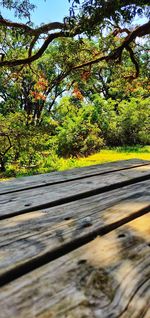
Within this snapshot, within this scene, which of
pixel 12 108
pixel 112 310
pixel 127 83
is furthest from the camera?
pixel 12 108

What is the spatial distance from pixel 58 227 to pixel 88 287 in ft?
1.26

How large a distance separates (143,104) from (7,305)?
685 inches

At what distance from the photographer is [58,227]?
109 centimetres

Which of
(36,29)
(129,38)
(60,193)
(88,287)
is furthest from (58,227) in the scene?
(129,38)

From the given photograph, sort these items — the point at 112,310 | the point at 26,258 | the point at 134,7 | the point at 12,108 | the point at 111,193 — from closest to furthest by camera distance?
1. the point at 112,310
2. the point at 26,258
3. the point at 111,193
4. the point at 134,7
5. the point at 12,108

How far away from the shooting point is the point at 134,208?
4.35 feet

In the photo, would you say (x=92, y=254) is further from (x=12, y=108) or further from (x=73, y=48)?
(x=12, y=108)

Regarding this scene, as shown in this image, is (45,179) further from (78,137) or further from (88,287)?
(78,137)

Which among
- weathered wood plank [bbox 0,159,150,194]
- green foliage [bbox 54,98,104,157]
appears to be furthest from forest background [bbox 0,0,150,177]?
weathered wood plank [bbox 0,159,150,194]

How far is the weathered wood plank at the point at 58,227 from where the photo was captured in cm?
84

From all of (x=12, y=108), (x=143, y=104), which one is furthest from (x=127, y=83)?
(x=12, y=108)

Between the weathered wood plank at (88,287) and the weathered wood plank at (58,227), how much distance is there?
50 millimetres

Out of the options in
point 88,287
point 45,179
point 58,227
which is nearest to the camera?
point 88,287

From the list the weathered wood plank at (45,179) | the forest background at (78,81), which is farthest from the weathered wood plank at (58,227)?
the forest background at (78,81)
